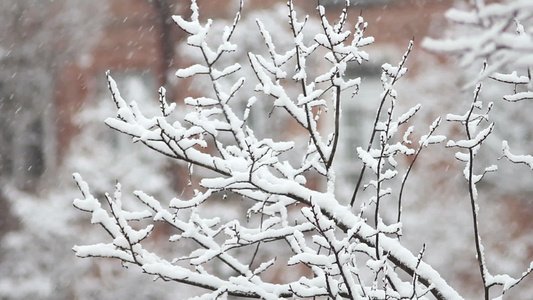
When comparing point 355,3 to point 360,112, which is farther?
point 360,112

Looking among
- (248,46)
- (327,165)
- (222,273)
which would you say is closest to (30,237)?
(222,273)

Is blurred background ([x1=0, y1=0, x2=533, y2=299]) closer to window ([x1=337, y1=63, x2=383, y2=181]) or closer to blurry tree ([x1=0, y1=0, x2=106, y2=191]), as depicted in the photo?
blurry tree ([x1=0, y1=0, x2=106, y2=191])

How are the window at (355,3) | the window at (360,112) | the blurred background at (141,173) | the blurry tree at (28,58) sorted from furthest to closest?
the window at (360,112) → the window at (355,3) → the blurry tree at (28,58) → the blurred background at (141,173)

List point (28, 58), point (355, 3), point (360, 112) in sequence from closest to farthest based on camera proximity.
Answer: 1. point (28, 58)
2. point (355, 3)
3. point (360, 112)

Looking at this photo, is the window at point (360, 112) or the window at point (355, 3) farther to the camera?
the window at point (360, 112)

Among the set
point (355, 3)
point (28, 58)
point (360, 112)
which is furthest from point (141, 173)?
point (355, 3)

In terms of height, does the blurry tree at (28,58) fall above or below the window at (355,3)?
below

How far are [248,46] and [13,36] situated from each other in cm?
285

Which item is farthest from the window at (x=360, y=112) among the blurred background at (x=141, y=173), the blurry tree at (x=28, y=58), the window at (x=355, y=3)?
the blurry tree at (x=28, y=58)

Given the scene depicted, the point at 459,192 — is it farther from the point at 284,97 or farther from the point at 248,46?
the point at 284,97

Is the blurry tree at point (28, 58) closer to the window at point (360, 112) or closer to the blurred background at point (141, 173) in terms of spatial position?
the blurred background at point (141, 173)

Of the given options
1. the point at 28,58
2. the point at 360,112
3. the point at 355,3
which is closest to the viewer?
the point at 28,58

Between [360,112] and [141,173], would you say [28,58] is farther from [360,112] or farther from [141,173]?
[360,112]

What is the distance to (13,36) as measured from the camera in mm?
7770
